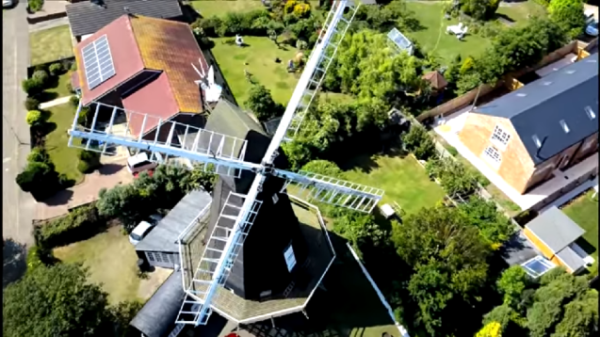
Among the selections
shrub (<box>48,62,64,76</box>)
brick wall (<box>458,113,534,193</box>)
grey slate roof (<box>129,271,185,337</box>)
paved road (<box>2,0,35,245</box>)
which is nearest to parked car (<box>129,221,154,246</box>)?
grey slate roof (<box>129,271,185,337</box>)

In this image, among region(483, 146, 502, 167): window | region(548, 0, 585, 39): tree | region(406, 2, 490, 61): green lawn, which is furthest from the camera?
region(406, 2, 490, 61): green lawn

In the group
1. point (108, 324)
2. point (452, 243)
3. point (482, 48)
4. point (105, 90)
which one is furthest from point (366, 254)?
point (482, 48)

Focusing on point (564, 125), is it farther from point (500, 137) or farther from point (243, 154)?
point (243, 154)

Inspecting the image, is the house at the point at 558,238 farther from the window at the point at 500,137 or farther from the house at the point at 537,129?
the window at the point at 500,137

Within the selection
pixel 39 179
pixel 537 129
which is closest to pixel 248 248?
pixel 39 179

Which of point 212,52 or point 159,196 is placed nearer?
point 159,196

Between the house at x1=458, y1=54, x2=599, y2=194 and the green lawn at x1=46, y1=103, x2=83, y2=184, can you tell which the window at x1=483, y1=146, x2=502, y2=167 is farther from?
the green lawn at x1=46, y1=103, x2=83, y2=184

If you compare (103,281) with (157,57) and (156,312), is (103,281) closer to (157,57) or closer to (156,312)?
(156,312)
